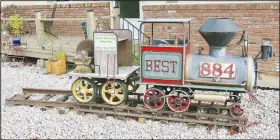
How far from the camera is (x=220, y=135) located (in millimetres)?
5699

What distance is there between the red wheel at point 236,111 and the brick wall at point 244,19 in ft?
11.9

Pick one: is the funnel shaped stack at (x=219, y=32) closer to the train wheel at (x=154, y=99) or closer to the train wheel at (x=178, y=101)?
the train wheel at (x=178, y=101)

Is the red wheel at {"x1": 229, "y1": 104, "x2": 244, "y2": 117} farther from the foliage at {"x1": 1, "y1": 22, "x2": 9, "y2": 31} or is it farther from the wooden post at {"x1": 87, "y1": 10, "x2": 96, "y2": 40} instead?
the foliage at {"x1": 1, "y1": 22, "x2": 9, "y2": 31}

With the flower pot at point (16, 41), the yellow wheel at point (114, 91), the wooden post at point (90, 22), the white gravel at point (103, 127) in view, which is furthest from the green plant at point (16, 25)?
the yellow wheel at point (114, 91)

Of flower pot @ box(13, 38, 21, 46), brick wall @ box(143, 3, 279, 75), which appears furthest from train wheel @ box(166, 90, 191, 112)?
flower pot @ box(13, 38, 21, 46)

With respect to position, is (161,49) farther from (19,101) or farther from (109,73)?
(19,101)

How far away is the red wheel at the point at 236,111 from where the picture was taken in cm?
591

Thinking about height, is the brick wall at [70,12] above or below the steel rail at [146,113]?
above

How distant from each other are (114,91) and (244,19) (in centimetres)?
516

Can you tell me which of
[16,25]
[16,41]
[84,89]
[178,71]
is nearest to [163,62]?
[178,71]

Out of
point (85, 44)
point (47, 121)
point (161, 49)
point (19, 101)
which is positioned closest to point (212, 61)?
point (161, 49)

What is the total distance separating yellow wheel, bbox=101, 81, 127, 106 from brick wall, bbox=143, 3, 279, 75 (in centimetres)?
356

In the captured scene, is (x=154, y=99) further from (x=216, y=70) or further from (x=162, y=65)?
(x=216, y=70)

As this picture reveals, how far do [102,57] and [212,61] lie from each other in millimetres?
2048
